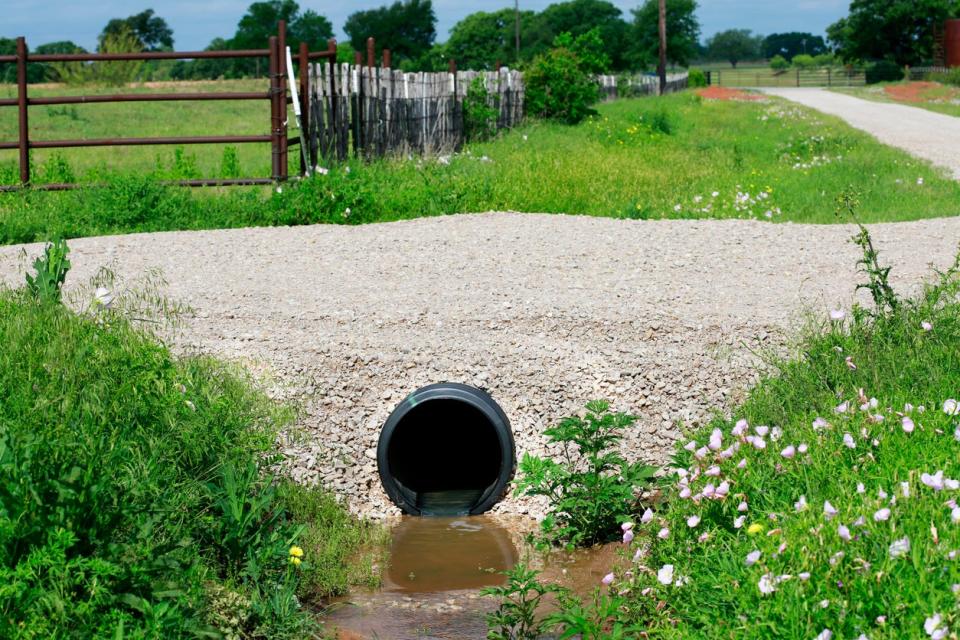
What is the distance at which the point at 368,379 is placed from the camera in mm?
6406

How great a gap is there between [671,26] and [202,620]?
78.0 m

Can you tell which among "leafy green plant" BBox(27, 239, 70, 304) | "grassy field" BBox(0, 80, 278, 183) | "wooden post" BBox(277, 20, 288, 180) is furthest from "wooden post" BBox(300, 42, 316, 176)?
"leafy green plant" BBox(27, 239, 70, 304)

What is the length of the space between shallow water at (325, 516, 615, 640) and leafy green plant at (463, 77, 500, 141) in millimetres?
12726

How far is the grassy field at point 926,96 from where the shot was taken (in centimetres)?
3272

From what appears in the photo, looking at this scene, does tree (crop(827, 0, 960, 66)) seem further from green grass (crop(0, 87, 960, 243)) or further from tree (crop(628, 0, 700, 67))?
green grass (crop(0, 87, 960, 243))

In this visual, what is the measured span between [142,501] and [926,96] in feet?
131

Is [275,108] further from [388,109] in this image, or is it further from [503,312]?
[503,312]

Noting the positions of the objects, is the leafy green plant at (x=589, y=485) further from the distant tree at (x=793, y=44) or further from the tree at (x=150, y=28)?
the distant tree at (x=793, y=44)

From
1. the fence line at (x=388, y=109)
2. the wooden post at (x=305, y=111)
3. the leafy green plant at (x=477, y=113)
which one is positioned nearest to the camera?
the wooden post at (x=305, y=111)

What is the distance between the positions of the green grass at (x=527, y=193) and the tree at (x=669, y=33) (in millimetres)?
58353

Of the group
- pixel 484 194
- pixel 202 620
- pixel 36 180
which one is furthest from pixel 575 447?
pixel 36 180

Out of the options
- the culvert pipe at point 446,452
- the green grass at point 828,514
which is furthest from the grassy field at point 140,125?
the green grass at point 828,514

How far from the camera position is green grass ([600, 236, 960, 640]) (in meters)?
3.25

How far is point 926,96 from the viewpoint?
39312mm
